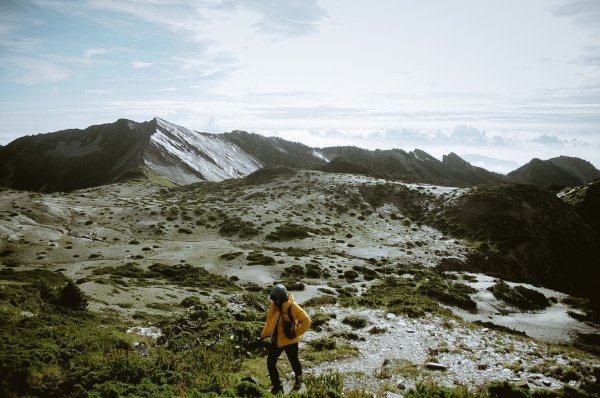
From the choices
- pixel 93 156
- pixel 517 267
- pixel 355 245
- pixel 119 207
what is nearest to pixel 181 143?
pixel 93 156

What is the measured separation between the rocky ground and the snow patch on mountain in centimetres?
3971

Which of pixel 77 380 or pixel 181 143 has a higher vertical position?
pixel 181 143

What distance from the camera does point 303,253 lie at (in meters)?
52.9

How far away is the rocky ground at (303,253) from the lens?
15055 millimetres

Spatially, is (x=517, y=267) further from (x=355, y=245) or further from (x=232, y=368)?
(x=232, y=368)

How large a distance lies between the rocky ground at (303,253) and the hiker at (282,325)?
2.87 m

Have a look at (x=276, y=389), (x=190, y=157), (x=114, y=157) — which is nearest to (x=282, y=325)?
(x=276, y=389)

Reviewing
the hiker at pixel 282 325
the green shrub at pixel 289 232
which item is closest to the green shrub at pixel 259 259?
the green shrub at pixel 289 232

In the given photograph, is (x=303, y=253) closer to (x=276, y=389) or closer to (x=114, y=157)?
(x=276, y=389)

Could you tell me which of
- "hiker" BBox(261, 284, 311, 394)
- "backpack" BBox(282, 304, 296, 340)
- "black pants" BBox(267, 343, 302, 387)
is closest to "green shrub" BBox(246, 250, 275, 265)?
"black pants" BBox(267, 343, 302, 387)

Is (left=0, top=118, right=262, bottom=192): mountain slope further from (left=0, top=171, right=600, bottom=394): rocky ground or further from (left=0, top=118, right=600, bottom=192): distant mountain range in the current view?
(left=0, top=171, right=600, bottom=394): rocky ground

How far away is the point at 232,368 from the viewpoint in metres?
13.1

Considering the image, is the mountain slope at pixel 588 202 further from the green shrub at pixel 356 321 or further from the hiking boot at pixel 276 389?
the hiking boot at pixel 276 389

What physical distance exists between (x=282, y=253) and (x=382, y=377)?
3930cm
